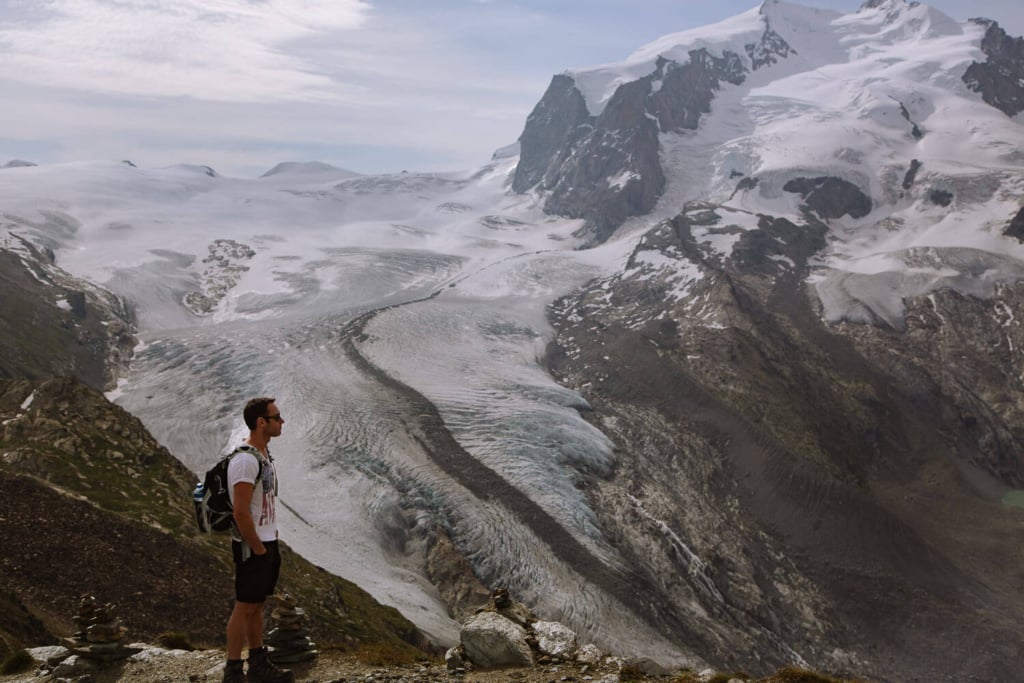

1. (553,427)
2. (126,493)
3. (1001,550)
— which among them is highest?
(126,493)

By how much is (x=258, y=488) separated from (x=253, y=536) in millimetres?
718

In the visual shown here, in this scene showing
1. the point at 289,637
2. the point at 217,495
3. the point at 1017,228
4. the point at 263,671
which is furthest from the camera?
the point at 1017,228

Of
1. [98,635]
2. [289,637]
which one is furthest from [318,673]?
[98,635]

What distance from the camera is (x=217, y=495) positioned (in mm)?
12688

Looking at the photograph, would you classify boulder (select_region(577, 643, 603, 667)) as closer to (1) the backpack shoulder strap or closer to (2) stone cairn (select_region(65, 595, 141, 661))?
(1) the backpack shoulder strap

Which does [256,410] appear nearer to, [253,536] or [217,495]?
[217,495]

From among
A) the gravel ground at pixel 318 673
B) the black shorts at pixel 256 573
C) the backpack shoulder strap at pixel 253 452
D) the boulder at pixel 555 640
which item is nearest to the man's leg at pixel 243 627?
the black shorts at pixel 256 573

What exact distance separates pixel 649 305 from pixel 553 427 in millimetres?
63783

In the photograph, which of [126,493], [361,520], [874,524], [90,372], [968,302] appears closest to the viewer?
[126,493]

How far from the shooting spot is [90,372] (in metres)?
102

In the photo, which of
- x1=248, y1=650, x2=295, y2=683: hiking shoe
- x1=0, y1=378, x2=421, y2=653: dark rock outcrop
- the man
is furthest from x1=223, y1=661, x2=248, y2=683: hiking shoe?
x1=0, y1=378, x2=421, y2=653: dark rock outcrop

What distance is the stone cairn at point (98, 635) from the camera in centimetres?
1603

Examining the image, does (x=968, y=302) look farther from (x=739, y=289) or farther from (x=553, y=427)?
(x=553, y=427)

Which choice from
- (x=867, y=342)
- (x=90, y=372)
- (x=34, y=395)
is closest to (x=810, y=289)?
A: (x=867, y=342)
